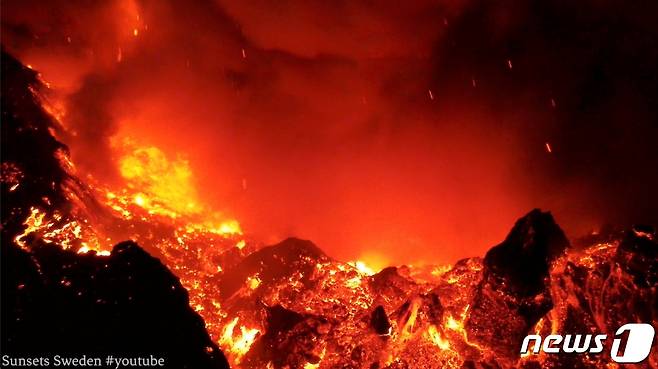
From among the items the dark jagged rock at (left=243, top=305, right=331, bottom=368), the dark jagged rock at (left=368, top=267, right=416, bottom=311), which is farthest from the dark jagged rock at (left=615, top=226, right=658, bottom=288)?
the dark jagged rock at (left=243, top=305, right=331, bottom=368)

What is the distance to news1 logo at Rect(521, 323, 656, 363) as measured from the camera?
18.7 metres

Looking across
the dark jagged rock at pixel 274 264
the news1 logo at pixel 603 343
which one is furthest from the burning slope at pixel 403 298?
the dark jagged rock at pixel 274 264

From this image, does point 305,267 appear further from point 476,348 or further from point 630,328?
point 630,328

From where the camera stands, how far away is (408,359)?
19719 millimetres

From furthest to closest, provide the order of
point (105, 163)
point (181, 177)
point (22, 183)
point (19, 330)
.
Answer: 1. point (181, 177)
2. point (105, 163)
3. point (22, 183)
4. point (19, 330)

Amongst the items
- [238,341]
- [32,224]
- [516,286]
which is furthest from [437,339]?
[32,224]

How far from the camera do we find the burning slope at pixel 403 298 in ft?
63.0

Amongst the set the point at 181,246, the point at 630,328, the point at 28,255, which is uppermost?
the point at 181,246

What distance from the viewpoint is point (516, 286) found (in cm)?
2000

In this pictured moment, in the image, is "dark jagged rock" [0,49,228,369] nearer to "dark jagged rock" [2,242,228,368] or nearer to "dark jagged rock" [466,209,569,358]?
"dark jagged rock" [2,242,228,368]

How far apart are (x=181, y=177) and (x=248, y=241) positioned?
8.82 m

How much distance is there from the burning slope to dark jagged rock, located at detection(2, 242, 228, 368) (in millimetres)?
1094

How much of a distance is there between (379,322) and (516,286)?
6.97 metres

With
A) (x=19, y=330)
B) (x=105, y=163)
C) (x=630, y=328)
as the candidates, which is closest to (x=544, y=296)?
(x=630, y=328)
